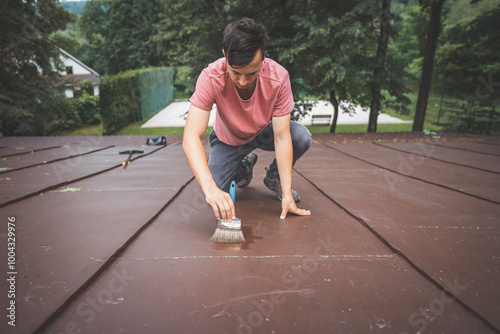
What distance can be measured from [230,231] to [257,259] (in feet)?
0.68

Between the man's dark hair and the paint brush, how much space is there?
23.0 inches

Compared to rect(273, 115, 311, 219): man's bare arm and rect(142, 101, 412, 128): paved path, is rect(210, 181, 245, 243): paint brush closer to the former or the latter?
rect(273, 115, 311, 219): man's bare arm

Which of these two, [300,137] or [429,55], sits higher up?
[429,55]

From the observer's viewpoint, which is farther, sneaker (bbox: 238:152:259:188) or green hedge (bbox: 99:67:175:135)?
green hedge (bbox: 99:67:175:135)

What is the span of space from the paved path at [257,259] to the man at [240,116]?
262 millimetres

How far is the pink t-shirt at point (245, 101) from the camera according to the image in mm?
1547

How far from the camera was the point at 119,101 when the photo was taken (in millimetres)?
11773

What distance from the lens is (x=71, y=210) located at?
188 cm

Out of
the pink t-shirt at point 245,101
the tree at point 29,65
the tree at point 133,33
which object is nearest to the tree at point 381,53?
the pink t-shirt at point 245,101

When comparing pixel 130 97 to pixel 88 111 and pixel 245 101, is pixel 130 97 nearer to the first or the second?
pixel 88 111

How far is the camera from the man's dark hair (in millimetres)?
1286

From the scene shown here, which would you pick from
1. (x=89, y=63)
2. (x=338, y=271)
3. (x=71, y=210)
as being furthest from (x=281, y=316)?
(x=89, y=63)

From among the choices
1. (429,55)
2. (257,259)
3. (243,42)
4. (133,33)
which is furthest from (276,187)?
(133,33)

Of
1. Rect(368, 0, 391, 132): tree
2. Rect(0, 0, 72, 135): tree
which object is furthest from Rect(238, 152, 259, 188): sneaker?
Rect(0, 0, 72, 135): tree
